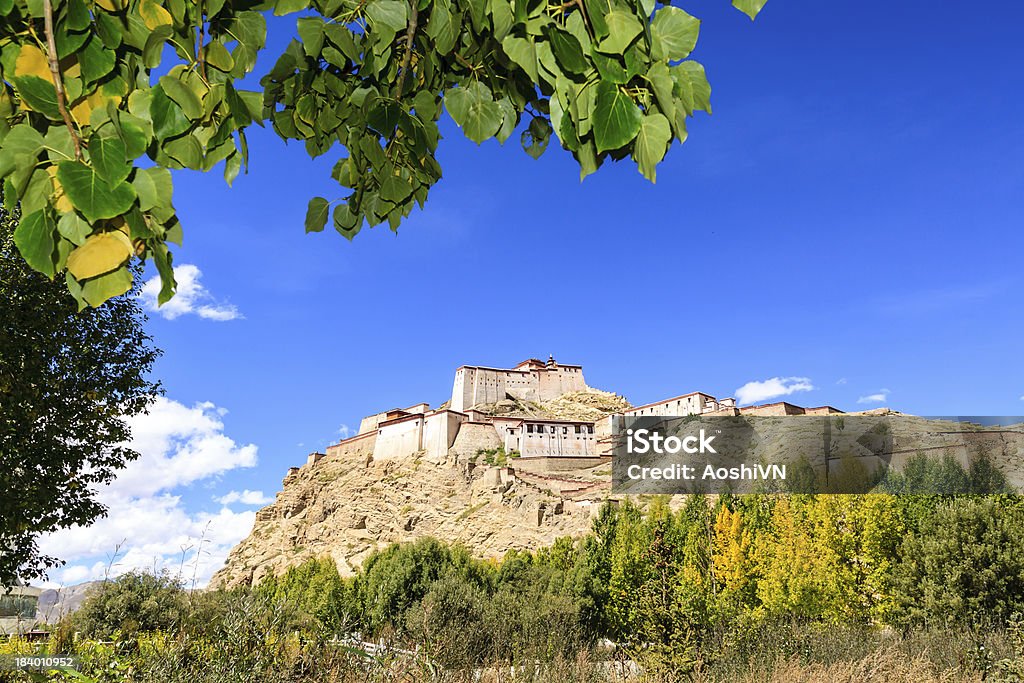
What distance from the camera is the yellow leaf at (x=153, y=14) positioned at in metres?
1.40

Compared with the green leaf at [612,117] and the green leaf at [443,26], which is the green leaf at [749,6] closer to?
the green leaf at [612,117]

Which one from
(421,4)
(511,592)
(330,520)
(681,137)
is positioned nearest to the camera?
(681,137)

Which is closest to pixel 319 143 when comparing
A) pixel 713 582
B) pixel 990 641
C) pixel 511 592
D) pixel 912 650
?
pixel 912 650

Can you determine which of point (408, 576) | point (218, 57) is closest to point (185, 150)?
point (218, 57)

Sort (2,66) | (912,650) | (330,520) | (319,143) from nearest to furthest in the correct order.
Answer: (2,66), (319,143), (912,650), (330,520)

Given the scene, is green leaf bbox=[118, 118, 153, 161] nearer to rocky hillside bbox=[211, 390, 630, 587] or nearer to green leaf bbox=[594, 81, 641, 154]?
green leaf bbox=[594, 81, 641, 154]

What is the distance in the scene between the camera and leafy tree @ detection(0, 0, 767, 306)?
3.73ft

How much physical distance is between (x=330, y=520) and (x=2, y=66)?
66.0 metres

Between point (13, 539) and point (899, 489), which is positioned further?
point (899, 489)

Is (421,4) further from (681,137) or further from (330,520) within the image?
(330,520)

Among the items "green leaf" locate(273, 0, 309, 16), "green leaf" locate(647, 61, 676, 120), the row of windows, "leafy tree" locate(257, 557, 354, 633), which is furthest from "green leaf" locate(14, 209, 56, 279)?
the row of windows

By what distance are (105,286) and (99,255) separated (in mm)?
101

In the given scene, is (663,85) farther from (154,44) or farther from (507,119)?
(154,44)

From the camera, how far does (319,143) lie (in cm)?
227
